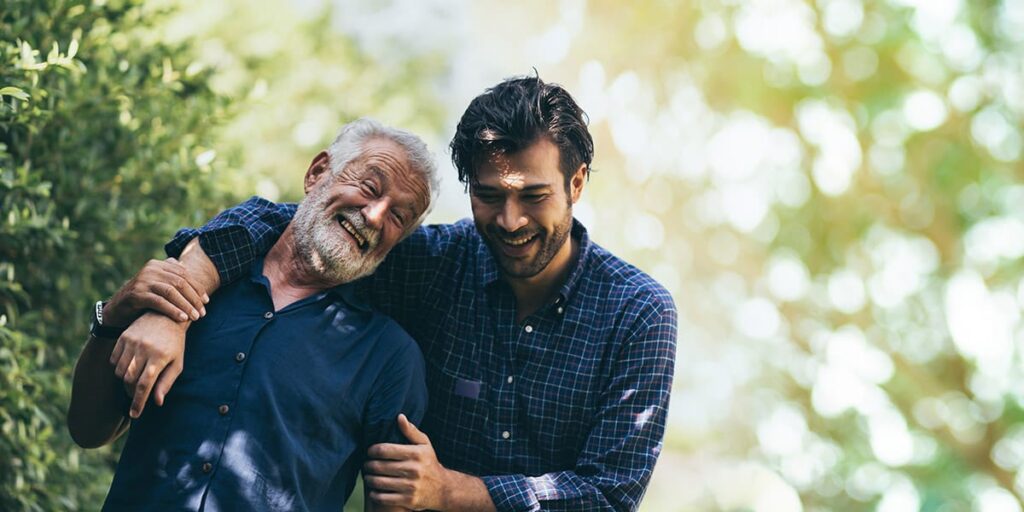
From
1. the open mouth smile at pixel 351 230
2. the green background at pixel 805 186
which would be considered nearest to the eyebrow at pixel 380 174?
the open mouth smile at pixel 351 230

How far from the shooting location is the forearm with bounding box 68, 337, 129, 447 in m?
2.40

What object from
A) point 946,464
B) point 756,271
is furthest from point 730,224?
point 946,464

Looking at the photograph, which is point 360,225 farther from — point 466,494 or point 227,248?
point 466,494

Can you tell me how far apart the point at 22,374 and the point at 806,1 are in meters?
6.47

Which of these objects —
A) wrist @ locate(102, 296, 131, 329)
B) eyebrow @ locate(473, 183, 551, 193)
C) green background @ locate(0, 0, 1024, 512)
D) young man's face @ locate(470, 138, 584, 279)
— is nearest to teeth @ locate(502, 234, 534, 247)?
young man's face @ locate(470, 138, 584, 279)

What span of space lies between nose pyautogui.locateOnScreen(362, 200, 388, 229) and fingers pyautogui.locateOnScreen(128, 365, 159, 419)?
0.60 metres

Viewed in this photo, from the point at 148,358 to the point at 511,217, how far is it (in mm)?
895

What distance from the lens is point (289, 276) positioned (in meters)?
2.60

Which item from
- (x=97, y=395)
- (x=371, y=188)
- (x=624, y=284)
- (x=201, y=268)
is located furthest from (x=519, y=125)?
(x=97, y=395)

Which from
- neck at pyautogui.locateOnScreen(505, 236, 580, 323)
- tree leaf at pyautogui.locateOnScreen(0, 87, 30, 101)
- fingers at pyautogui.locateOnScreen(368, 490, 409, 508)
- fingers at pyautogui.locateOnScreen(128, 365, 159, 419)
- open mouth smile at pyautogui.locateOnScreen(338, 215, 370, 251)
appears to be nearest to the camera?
fingers at pyautogui.locateOnScreen(128, 365, 159, 419)

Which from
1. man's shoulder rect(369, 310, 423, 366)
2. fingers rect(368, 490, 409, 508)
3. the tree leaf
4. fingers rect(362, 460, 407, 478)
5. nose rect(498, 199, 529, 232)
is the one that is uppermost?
the tree leaf

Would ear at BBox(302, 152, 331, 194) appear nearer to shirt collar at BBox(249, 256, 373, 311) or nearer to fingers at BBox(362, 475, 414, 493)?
shirt collar at BBox(249, 256, 373, 311)

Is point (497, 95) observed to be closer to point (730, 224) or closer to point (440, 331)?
point (440, 331)

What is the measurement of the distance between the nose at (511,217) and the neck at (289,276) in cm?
45
